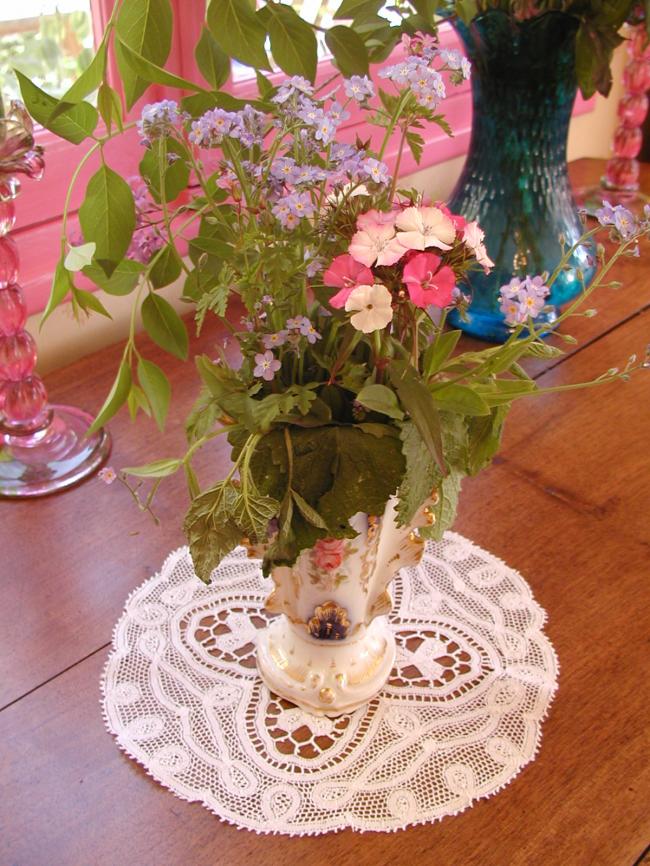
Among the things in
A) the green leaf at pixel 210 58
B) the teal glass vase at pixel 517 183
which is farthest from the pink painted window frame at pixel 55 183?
the green leaf at pixel 210 58

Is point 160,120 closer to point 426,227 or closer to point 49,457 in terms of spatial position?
point 426,227

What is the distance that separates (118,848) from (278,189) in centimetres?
40

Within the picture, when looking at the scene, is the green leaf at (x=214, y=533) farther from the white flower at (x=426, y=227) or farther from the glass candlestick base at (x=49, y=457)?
the glass candlestick base at (x=49, y=457)

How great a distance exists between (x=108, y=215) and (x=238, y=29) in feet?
0.40

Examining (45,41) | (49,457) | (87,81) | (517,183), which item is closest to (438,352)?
(87,81)

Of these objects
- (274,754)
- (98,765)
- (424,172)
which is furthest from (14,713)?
(424,172)

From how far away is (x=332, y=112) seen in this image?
0.48m

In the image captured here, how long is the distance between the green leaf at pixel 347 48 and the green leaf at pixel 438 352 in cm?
16

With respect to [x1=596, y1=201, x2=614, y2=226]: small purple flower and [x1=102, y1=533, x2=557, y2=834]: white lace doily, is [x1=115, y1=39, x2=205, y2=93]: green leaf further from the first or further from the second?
[x1=102, y1=533, x2=557, y2=834]: white lace doily

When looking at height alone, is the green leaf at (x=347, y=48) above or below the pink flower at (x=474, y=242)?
above

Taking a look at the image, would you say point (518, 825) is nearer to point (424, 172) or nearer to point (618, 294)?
point (618, 294)

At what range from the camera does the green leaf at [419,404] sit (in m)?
0.50

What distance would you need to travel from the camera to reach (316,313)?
0.58m

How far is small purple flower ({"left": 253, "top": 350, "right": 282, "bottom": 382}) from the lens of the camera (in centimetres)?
53
